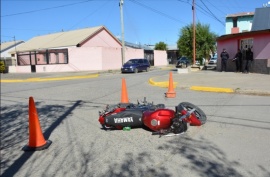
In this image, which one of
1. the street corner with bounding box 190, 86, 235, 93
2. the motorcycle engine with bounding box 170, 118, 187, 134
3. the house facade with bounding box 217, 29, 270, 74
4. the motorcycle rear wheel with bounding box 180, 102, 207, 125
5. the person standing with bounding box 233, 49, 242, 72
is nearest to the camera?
the motorcycle engine with bounding box 170, 118, 187, 134

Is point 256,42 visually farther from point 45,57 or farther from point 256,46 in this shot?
point 45,57

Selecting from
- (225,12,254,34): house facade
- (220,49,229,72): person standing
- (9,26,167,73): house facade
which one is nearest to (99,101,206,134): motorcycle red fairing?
(220,49,229,72): person standing

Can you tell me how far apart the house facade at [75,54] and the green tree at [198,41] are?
342 inches

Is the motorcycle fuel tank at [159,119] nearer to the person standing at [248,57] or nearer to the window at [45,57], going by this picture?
the person standing at [248,57]

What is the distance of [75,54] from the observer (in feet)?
109

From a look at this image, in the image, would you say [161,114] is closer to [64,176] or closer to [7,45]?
[64,176]

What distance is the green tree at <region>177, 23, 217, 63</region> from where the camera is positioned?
32781 millimetres

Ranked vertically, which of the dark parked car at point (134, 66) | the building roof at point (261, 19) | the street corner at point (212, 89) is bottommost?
the street corner at point (212, 89)

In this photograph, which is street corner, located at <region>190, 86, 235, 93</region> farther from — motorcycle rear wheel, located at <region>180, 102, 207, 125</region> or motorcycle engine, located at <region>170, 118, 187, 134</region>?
motorcycle engine, located at <region>170, 118, 187, 134</region>

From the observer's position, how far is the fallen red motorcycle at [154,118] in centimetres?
527

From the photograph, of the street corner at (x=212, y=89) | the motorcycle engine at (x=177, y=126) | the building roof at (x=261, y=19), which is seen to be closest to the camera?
the motorcycle engine at (x=177, y=126)

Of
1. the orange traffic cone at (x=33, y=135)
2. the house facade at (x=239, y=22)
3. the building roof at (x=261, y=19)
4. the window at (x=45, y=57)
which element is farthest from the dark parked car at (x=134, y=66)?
the house facade at (x=239, y=22)

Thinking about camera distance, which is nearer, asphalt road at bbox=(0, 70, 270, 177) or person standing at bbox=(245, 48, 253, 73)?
asphalt road at bbox=(0, 70, 270, 177)

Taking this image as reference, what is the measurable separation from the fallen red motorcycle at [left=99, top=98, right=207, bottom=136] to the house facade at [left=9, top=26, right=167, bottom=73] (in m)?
28.2
